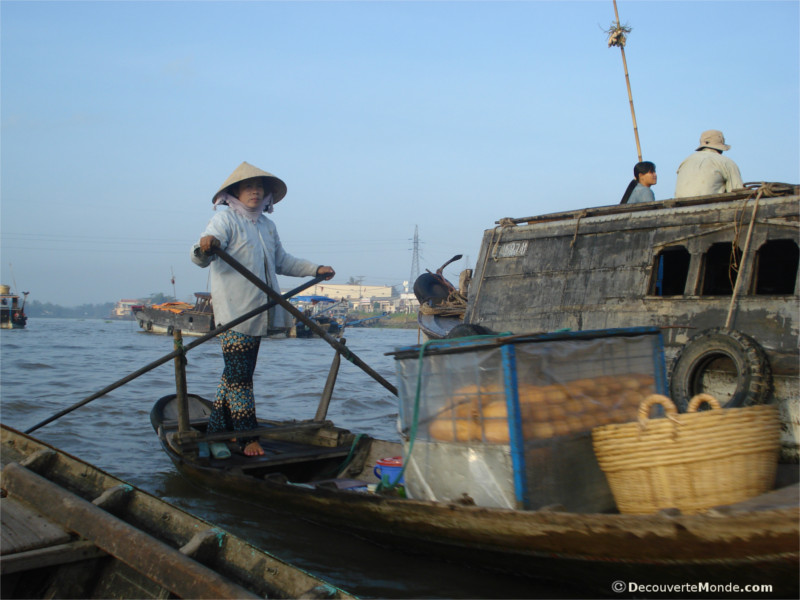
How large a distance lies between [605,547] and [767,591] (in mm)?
643

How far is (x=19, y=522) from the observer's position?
9.93ft

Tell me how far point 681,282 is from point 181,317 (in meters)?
37.0

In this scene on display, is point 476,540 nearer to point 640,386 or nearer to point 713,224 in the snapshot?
point 640,386

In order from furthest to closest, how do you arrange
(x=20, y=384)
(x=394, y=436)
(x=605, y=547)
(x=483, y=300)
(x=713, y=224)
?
(x=20, y=384) → (x=394, y=436) → (x=483, y=300) → (x=713, y=224) → (x=605, y=547)

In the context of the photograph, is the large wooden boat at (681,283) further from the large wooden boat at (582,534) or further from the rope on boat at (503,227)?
the large wooden boat at (582,534)

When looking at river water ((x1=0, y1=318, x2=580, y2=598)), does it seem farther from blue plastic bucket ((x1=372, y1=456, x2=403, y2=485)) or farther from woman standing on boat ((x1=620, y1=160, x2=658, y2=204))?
woman standing on boat ((x1=620, y1=160, x2=658, y2=204))

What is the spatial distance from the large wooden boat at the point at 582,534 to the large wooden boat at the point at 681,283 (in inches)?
36.5

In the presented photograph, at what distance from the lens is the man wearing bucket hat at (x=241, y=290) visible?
5.52m

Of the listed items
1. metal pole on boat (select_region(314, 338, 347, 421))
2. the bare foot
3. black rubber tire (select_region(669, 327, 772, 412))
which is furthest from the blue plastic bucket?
black rubber tire (select_region(669, 327, 772, 412))

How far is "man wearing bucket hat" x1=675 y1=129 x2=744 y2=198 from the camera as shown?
6.37 m

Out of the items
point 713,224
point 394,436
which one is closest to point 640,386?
point 713,224

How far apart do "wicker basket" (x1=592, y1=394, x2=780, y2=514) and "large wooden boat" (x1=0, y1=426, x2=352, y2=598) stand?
1487 millimetres

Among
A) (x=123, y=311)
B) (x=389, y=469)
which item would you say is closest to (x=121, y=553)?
(x=389, y=469)

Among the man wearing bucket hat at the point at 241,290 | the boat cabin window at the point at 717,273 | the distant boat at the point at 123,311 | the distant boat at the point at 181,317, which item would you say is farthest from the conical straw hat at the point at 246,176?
the distant boat at the point at 123,311
